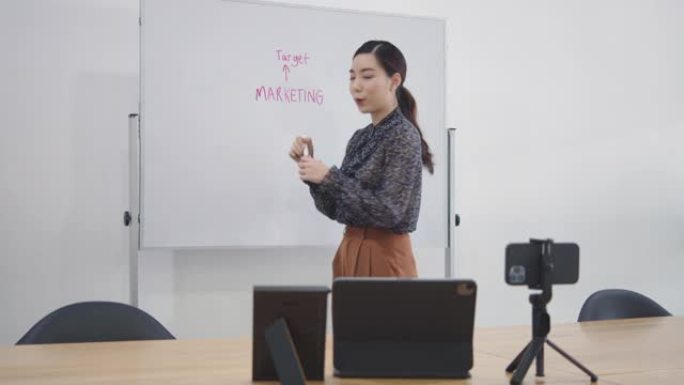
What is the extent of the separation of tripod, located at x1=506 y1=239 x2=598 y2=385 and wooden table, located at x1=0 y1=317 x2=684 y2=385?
30 millimetres

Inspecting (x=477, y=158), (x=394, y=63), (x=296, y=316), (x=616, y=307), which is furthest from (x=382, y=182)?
(x=477, y=158)

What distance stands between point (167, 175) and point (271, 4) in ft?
2.83

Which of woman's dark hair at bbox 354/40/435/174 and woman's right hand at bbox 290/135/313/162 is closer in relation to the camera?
woman's dark hair at bbox 354/40/435/174

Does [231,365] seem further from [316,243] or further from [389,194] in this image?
[316,243]

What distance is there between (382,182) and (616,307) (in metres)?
0.92

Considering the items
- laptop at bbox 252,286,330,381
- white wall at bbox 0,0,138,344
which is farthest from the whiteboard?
laptop at bbox 252,286,330,381

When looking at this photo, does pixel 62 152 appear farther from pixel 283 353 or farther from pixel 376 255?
pixel 283 353

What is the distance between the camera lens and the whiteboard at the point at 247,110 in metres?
3.29

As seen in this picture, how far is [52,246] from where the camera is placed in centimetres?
347

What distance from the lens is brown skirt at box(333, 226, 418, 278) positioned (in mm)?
2635

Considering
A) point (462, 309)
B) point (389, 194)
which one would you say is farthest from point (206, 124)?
point (462, 309)

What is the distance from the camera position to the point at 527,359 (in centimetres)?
150

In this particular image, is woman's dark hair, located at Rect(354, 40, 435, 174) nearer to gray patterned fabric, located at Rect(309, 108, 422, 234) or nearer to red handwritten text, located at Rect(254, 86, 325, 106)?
gray patterned fabric, located at Rect(309, 108, 422, 234)

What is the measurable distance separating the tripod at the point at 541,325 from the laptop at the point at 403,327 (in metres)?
0.10
